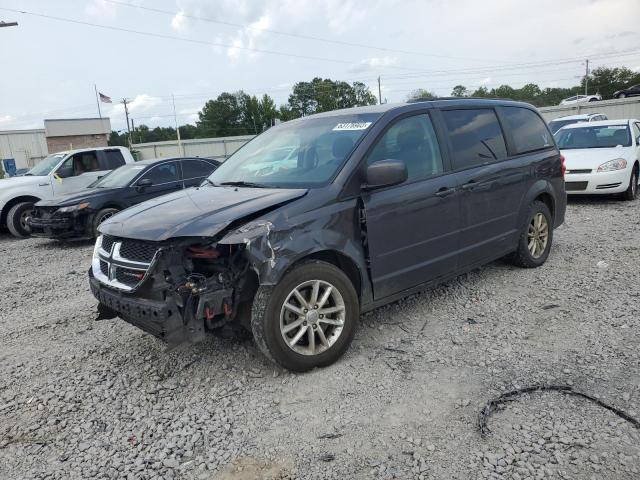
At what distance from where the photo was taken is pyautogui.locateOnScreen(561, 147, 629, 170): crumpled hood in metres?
9.34

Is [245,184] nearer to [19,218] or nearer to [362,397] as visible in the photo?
[362,397]

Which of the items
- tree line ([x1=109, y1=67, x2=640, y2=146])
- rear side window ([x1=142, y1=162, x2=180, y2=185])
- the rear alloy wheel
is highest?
tree line ([x1=109, y1=67, x2=640, y2=146])

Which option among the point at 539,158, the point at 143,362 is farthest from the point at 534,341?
the point at 143,362

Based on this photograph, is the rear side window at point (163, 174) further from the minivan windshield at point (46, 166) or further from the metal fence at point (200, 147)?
the metal fence at point (200, 147)

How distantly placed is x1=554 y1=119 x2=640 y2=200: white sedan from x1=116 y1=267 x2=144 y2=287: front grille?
29.4ft

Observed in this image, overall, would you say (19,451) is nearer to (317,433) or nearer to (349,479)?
(317,433)

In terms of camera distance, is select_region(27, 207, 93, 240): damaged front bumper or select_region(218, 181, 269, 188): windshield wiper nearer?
select_region(218, 181, 269, 188): windshield wiper

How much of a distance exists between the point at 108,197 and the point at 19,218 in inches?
119

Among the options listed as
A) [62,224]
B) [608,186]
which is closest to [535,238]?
[608,186]

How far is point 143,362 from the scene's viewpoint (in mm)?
3732

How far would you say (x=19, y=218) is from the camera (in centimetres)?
1038

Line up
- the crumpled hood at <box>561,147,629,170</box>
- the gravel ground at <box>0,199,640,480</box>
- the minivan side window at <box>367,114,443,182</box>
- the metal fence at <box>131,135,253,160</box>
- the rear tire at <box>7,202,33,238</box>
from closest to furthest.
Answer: the gravel ground at <box>0,199,640,480</box> → the minivan side window at <box>367,114,443,182</box> → the crumpled hood at <box>561,147,629,170</box> → the rear tire at <box>7,202,33,238</box> → the metal fence at <box>131,135,253,160</box>

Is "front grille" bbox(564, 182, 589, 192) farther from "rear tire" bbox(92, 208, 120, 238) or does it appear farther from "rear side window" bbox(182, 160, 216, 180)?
"rear tire" bbox(92, 208, 120, 238)

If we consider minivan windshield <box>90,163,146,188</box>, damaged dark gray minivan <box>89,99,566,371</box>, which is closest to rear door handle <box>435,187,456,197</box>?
damaged dark gray minivan <box>89,99,566,371</box>
